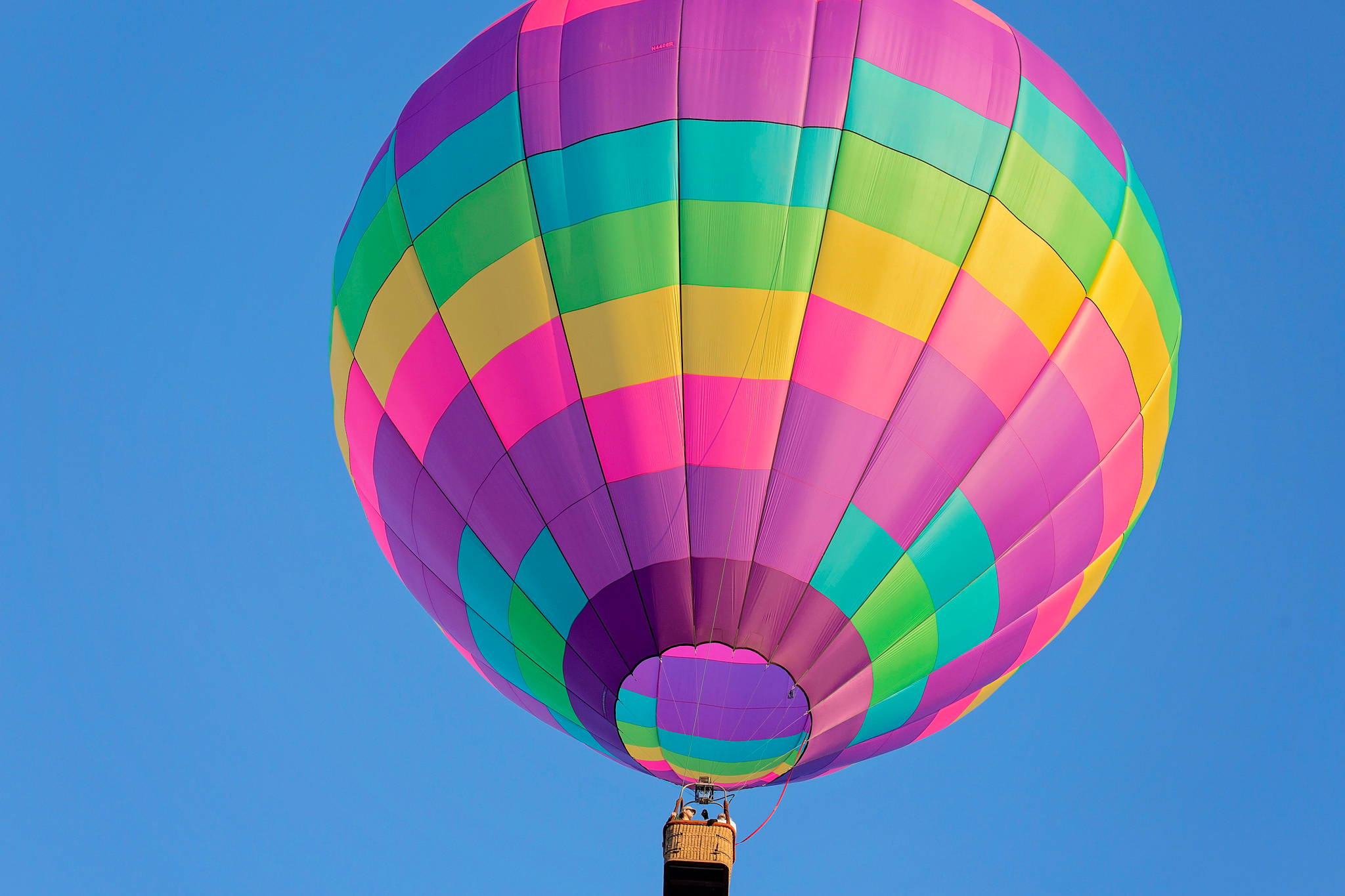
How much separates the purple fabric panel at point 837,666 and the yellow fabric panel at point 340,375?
3.79 metres

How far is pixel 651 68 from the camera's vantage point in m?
8.67

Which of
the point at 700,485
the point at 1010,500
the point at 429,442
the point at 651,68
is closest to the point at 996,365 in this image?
the point at 1010,500

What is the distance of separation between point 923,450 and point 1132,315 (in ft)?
6.42

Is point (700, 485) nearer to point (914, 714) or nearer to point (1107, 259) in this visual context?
point (914, 714)

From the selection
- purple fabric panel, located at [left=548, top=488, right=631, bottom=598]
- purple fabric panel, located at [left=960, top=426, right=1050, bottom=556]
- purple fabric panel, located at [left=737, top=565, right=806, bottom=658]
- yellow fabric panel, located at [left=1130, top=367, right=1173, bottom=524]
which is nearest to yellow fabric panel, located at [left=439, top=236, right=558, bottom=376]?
purple fabric panel, located at [left=548, top=488, right=631, bottom=598]

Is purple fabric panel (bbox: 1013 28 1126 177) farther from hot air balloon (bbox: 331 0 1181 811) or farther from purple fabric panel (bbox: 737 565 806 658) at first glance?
purple fabric panel (bbox: 737 565 806 658)

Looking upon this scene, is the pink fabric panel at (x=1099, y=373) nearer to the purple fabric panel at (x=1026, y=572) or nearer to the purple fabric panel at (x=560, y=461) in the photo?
the purple fabric panel at (x=1026, y=572)

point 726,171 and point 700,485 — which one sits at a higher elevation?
point 726,171

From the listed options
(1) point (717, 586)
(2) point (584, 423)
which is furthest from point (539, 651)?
(2) point (584, 423)

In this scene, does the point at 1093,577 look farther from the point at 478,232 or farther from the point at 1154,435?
the point at 478,232

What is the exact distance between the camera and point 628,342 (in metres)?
8.23

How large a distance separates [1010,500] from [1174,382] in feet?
7.05

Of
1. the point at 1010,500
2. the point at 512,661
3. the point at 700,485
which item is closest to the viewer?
the point at 700,485

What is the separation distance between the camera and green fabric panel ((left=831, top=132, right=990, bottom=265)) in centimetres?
833
